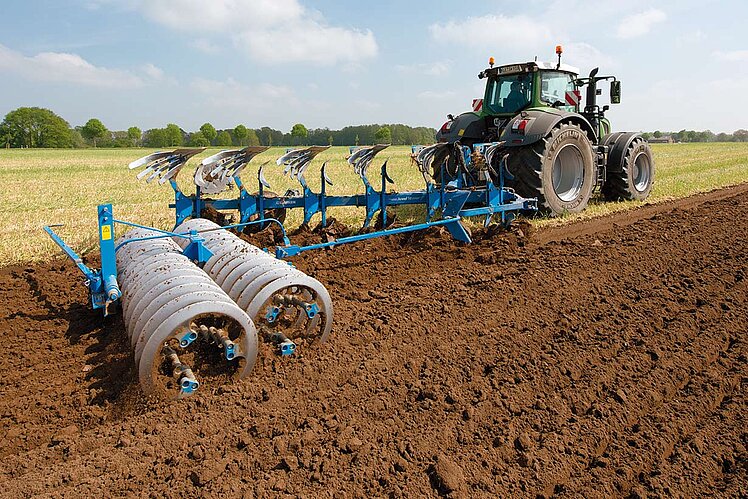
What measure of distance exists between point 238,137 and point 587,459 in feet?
253

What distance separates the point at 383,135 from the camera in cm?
6550

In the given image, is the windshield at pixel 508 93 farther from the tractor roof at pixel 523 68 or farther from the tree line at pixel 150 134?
the tree line at pixel 150 134

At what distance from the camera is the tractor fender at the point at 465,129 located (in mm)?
9133

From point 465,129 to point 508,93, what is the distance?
844 millimetres

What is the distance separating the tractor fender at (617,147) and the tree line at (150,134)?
2277 inches

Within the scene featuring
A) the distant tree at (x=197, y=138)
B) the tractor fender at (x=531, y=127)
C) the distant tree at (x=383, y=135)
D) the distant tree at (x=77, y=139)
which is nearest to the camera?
the tractor fender at (x=531, y=127)

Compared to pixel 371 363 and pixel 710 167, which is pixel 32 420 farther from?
pixel 710 167

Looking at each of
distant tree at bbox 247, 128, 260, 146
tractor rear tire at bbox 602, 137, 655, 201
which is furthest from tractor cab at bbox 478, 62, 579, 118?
distant tree at bbox 247, 128, 260, 146

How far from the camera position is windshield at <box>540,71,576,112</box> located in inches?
342

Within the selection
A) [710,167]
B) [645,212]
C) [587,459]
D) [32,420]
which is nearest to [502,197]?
[645,212]

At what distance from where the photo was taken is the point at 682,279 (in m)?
5.14

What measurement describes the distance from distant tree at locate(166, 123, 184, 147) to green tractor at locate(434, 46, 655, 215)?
71646 mm

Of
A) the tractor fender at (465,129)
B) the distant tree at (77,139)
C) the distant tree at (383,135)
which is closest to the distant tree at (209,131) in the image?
the distant tree at (77,139)

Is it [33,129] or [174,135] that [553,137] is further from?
[33,129]
